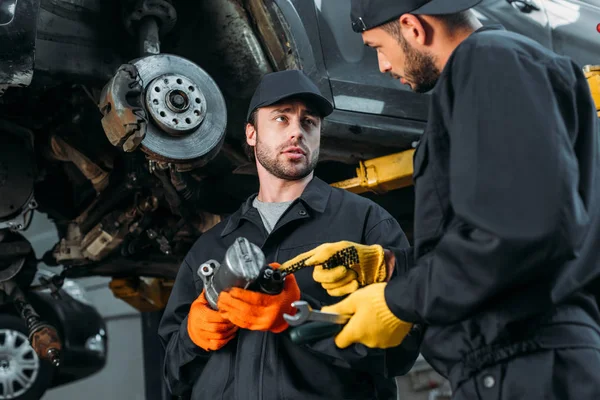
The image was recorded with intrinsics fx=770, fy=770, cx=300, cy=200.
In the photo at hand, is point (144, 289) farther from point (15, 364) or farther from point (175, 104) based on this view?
point (175, 104)

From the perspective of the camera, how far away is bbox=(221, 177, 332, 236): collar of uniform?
6.79ft

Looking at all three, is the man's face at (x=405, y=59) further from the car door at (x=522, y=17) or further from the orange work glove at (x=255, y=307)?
the car door at (x=522, y=17)

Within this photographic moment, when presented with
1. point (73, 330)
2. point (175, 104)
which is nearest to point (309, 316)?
point (175, 104)

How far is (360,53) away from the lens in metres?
3.05

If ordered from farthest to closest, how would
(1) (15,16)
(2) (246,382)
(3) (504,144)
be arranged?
(1) (15,16) < (2) (246,382) < (3) (504,144)

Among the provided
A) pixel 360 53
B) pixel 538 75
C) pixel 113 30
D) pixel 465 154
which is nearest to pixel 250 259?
pixel 465 154

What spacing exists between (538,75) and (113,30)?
181cm

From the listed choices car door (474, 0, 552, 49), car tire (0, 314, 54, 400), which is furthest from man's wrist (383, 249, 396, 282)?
car tire (0, 314, 54, 400)

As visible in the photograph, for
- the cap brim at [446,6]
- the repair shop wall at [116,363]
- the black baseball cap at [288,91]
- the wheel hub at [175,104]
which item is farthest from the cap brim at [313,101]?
the repair shop wall at [116,363]

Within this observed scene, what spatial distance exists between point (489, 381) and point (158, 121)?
1403 mm

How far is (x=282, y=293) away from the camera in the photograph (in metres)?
1.74

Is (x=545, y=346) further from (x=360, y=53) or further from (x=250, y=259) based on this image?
(x=360, y=53)

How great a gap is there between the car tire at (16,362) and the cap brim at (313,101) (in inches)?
87.2

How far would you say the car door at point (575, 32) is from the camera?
11.5 feet
